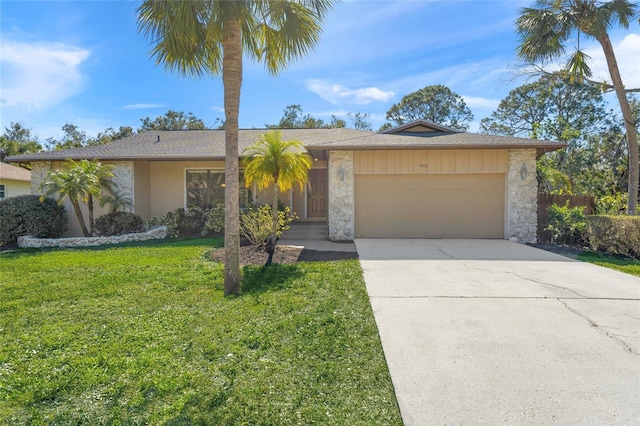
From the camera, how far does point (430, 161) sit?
399 inches

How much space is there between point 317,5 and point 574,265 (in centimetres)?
722

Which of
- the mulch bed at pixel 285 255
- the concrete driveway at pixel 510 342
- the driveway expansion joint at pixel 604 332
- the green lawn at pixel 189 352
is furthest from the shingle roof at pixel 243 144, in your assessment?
the driveway expansion joint at pixel 604 332

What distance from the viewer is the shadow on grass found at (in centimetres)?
524

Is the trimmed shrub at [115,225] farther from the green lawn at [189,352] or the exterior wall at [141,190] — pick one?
the green lawn at [189,352]

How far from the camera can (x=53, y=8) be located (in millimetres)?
7121

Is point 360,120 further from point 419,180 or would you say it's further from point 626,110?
point 626,110

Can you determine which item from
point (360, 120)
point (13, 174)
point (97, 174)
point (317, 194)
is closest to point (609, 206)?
point (317, 194)

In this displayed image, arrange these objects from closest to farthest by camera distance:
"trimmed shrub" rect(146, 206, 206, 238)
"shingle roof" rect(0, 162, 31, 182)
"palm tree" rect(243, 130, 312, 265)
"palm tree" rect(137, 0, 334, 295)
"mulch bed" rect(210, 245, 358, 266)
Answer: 1. "palm tree" rect(137, 0, 334, 295)
2. "mulch bed" rect(210, 245, 358, 266)
3. "palm tree" rect(243, 130, 312, 265)
4. "trimmed shrub" rect(146, 206, 206, 238)
5. "shingle roof" rect(0, 162, 31, 182)

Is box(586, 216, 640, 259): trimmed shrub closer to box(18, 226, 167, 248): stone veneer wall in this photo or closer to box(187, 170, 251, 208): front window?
box(187, 170, 251, 208): front window

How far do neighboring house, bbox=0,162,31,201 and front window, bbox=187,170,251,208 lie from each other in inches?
500

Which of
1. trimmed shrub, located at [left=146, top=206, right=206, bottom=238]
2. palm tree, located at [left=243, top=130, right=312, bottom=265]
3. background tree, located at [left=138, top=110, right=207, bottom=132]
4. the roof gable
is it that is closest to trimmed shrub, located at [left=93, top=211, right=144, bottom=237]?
trimmed shrub, located at [left=146, top=206, right=206, bottom=238]

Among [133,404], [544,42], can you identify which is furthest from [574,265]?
→ [133,404]

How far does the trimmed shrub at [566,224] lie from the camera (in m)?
9.12

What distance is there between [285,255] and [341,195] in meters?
3.27
